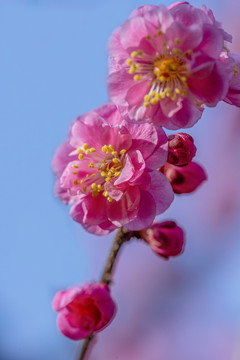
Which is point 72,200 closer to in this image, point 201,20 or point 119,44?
point 119,44

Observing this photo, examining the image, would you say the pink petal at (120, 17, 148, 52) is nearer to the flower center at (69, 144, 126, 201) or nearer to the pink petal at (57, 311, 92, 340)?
the flower center at (69, 144, 126, 201)

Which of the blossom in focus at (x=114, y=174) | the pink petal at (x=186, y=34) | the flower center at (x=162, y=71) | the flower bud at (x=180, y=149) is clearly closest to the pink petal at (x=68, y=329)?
the blossom in focus at (x=114, y=174)

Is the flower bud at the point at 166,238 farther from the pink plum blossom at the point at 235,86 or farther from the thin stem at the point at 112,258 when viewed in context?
the pink plum blossom at the point at 235,86

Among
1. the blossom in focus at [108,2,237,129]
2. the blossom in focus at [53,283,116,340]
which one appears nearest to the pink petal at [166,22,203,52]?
the blossom in focus at [108,2,237,129]

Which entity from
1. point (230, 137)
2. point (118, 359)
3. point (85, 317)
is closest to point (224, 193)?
point (230, 137)

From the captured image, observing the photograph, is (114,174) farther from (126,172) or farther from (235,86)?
(235,86)

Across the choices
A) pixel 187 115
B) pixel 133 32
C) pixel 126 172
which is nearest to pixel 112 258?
pixel 126 172

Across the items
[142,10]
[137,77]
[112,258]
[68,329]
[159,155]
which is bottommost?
[68,329]
